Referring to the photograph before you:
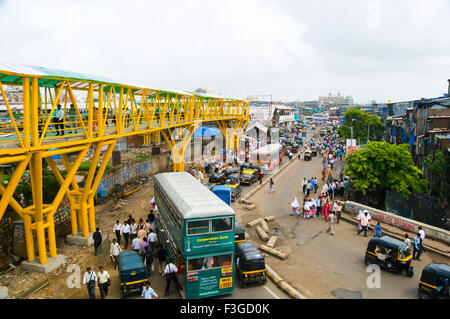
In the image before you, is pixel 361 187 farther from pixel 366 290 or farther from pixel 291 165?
pixel 291 165

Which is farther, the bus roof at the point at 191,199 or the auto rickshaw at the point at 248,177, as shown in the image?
the auto rickshaw at the point at 248,177

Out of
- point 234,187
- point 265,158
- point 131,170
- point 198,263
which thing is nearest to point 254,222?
point 234,187

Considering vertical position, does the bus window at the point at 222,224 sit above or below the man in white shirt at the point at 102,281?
above

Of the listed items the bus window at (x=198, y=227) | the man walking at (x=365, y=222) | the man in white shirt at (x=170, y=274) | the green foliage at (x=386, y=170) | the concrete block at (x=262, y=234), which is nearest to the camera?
the bus window at (x=198, y=227)

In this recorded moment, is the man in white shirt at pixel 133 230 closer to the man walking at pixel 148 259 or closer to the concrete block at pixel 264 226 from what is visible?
the man walking at pixel 148 259

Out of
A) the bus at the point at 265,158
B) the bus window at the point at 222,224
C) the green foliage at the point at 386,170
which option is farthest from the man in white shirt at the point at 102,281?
the bus at the point at 265,158

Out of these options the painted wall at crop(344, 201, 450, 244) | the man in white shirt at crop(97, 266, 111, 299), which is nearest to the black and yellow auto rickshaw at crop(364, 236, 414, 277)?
the painted wall at crop(344, 201, 450, 244)
